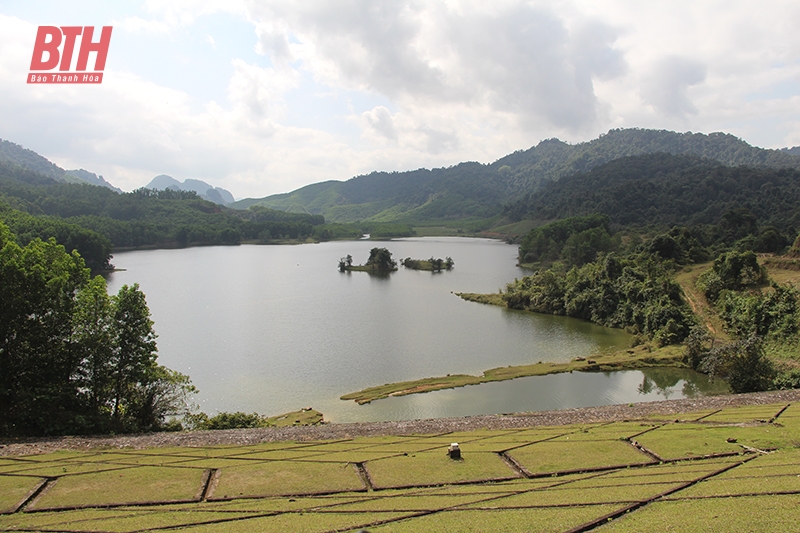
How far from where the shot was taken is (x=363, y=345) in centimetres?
6047

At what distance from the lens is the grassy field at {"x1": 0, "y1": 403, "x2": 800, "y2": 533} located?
14094 mm

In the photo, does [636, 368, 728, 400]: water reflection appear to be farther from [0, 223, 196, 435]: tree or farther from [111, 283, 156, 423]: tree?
[111, 283, 156, 423]: tree

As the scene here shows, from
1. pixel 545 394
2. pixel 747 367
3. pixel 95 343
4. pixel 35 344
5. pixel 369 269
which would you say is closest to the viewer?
pixel 35 344

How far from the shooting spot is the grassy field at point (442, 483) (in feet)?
46.2

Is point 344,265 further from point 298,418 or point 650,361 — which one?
point 298,418

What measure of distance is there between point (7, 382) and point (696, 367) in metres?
56.1

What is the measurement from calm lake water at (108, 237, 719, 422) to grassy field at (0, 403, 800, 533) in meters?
15.7

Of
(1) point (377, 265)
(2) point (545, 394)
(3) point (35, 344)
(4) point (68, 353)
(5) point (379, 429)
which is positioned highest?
(1) point (377, 265)

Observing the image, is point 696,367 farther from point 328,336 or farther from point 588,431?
point 328,336

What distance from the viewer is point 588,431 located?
86.2 ft

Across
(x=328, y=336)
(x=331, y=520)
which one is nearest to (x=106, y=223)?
(x=328, y=336)

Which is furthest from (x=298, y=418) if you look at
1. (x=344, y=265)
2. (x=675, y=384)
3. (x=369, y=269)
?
(x=344, y=265)

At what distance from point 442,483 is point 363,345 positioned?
138 ft

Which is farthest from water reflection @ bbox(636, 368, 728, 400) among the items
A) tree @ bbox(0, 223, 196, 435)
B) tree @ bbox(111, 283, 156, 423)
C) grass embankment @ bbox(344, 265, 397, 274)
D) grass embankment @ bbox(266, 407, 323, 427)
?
grass embankment @ bbox(344, 265, 397, 274)
